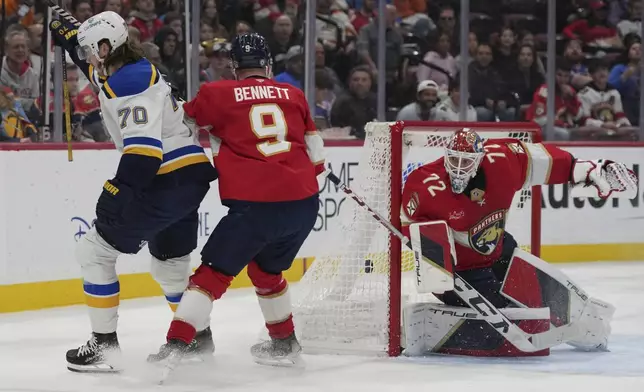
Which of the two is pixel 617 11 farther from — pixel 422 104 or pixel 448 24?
pixel 422 104

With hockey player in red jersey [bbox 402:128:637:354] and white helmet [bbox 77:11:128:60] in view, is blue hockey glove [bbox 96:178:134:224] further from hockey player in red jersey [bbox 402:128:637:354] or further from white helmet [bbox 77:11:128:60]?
hockey player in red jersey [bbox 402:128:637:354]

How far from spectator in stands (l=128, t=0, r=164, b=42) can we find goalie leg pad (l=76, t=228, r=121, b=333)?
2607mm

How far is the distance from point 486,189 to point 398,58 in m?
3.44

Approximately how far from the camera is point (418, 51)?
300 inches

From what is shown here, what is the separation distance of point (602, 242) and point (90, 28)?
479 centimetres

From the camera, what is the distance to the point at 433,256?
3930mm

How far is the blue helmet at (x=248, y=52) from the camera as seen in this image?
382cm

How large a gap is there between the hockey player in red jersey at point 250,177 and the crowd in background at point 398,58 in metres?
2.04

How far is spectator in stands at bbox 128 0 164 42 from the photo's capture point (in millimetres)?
6176

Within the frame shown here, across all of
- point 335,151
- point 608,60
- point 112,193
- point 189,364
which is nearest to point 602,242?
point 608,60

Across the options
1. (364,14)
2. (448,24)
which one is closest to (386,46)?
(364,14)

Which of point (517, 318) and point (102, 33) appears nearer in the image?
point (102, 33)

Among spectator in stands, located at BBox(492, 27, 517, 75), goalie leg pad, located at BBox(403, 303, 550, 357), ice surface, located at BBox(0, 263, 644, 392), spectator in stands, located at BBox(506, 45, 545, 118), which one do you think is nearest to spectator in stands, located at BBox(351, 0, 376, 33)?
spectator in stands, located at BBox(492, 27, 517, 75)

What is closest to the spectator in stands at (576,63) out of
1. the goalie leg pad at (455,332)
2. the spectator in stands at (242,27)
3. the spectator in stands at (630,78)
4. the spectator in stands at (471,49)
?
the spectator in stands at (630,78)
